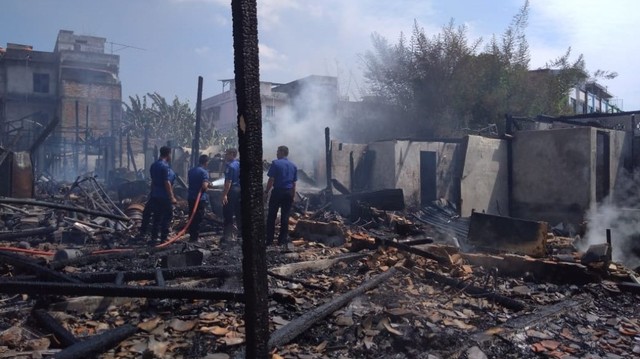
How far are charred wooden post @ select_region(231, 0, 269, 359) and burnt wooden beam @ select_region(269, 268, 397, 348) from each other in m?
1.67

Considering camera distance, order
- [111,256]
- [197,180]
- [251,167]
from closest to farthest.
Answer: [251,167]
[111,256]
[197,180]

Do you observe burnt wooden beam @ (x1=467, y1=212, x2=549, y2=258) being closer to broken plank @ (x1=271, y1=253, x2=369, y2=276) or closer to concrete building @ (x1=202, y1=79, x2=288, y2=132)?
broken plank @ (x1=271, y1=253, x2=369, y2=276)

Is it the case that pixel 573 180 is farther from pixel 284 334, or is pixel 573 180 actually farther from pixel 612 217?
pixel 284 334

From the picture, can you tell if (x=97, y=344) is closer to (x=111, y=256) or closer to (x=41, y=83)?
(x=111, y=256)

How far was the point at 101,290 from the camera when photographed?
12.9ft

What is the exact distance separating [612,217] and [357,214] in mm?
5832

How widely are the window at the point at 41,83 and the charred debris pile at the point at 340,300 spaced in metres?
31.5

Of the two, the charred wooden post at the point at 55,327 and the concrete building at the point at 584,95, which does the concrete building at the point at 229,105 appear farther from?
the charred wooden post at the point at 55,327

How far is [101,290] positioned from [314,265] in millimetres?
3764

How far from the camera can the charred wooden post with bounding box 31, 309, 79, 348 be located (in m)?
4.07

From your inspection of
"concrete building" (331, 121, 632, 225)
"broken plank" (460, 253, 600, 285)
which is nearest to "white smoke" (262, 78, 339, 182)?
"concrete building" (331, 121, 632, 225)

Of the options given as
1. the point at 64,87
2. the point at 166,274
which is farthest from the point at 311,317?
the point at 64,87

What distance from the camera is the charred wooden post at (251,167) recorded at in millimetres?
2400

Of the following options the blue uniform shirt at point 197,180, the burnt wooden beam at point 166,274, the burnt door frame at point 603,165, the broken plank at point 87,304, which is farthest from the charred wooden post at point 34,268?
the burnt door frame at point 603,165
